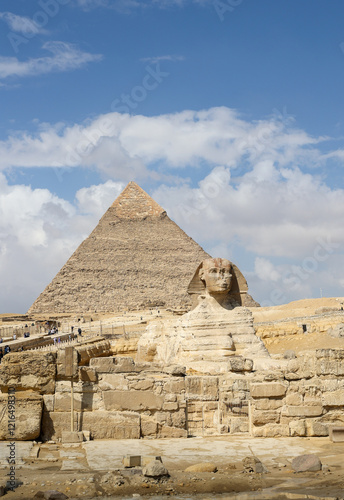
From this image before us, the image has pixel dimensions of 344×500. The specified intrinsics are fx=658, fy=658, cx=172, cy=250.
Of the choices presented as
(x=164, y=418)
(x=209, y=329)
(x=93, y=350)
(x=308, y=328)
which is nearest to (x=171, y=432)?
(x=164, y=418)

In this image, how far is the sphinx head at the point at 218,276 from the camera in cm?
957

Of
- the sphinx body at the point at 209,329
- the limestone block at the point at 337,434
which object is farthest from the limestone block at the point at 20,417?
the sphinx body at the point at 209,329

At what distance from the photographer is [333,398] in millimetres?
4918

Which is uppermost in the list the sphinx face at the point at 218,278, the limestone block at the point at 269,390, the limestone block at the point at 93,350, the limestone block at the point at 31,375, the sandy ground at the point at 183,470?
the sphinx face at the point at 218,278

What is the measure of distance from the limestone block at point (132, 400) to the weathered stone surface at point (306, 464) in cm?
133

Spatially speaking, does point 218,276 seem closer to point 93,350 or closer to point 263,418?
point 93,350

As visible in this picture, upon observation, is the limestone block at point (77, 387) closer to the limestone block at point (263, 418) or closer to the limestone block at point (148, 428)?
the limestone block at point (148, 428)

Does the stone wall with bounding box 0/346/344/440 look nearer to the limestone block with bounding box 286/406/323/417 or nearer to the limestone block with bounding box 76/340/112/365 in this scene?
the limestone block with bounding box 286/406/323/417

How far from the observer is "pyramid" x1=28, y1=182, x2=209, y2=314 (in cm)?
18125

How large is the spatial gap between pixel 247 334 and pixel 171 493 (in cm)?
584

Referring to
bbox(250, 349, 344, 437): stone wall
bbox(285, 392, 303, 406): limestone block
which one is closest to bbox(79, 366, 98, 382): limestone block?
bbox(250, 349, 344, 437): stone wall

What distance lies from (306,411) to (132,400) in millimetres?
1303

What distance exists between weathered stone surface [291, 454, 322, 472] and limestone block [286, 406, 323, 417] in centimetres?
99

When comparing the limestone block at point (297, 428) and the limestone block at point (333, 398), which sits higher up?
the limestone block at point (333, 398)
